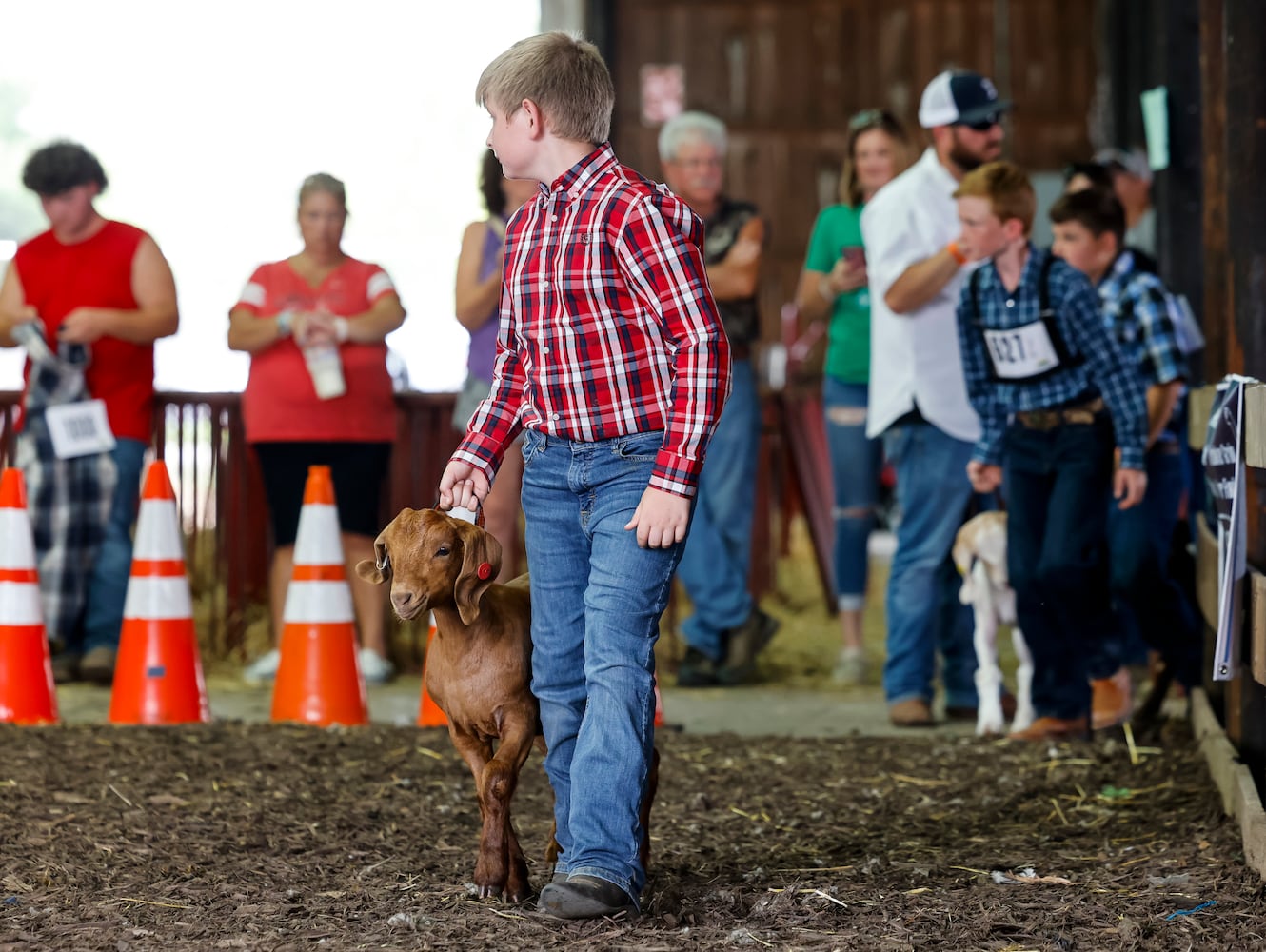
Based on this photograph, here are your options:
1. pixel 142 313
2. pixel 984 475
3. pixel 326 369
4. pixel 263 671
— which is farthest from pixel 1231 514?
pixel 142 313

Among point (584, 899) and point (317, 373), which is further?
point (317, 373)

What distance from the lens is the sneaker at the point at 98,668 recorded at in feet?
22.1

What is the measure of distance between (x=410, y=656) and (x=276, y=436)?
48.2 inches

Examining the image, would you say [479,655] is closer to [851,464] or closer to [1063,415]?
[1063,415]

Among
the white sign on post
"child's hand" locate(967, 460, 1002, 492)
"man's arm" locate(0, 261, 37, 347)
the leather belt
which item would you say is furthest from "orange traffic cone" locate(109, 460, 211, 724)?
the white sign on post

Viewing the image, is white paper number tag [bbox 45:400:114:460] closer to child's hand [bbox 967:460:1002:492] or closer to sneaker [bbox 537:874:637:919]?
child's hand [bbox 967:460:1002:492]

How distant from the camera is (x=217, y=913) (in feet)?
11.0

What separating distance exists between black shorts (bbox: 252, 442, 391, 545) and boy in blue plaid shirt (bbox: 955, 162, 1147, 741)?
2.63m

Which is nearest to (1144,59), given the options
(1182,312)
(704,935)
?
(1182,312)

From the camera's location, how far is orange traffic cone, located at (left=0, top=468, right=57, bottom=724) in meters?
5.58

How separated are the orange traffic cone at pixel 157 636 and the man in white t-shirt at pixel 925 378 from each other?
243 cm

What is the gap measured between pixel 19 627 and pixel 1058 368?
3.51 m

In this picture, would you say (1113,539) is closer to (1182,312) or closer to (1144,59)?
(1182,312)

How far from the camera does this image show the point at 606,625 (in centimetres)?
317
